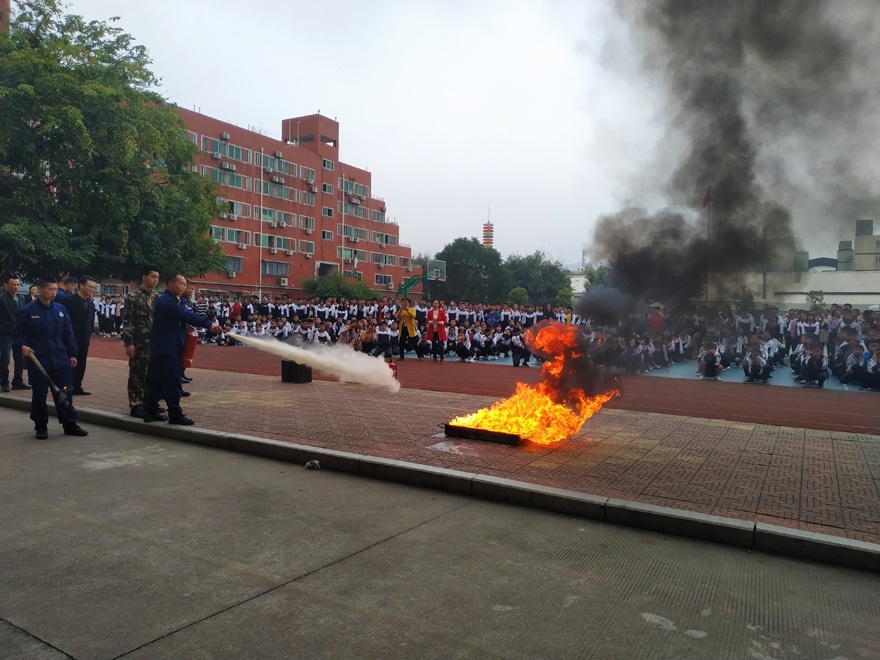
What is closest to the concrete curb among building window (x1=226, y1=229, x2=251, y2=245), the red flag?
the red flag

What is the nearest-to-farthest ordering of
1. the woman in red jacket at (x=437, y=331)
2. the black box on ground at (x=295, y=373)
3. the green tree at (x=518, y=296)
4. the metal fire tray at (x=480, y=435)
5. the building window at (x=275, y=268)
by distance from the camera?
the metal fire tray at (x=480, y=435) < the black box on ground at (x=295, y=373) < the woman in red jacket at (x=437, y=331) < the building window at (x=275, y=268) < the green tree at (x=518, y=296)

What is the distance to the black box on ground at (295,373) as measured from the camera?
12211 millimetres

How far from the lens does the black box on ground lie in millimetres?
12211

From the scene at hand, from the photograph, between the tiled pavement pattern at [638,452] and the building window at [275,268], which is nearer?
the tiled pavement pattern at [638,452]

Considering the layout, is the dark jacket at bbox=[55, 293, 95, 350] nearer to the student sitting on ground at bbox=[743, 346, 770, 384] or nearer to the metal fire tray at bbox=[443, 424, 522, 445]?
the metal fire tray at bbox=[443, 424, 522, 445]

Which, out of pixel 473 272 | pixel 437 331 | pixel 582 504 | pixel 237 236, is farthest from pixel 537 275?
pixel 582 504

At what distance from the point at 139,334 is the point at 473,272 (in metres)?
54.8

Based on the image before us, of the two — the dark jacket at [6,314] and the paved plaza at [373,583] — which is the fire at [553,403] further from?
the dark jacket at [6,314]

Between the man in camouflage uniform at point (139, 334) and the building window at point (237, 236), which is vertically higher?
the building window at point (237, 236)

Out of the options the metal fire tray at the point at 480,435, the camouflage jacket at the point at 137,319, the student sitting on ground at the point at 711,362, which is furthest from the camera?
the student sitting on ground at the point at 711,362

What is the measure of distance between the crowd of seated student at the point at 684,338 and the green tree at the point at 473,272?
125 feet

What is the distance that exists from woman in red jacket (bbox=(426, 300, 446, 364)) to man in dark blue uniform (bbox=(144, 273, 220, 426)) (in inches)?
455

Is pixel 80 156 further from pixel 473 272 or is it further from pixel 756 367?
pixel 473 272

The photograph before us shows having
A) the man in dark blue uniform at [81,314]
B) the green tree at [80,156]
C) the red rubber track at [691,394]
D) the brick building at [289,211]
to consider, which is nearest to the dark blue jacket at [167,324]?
the man in dark blue uniform at [81,314]
